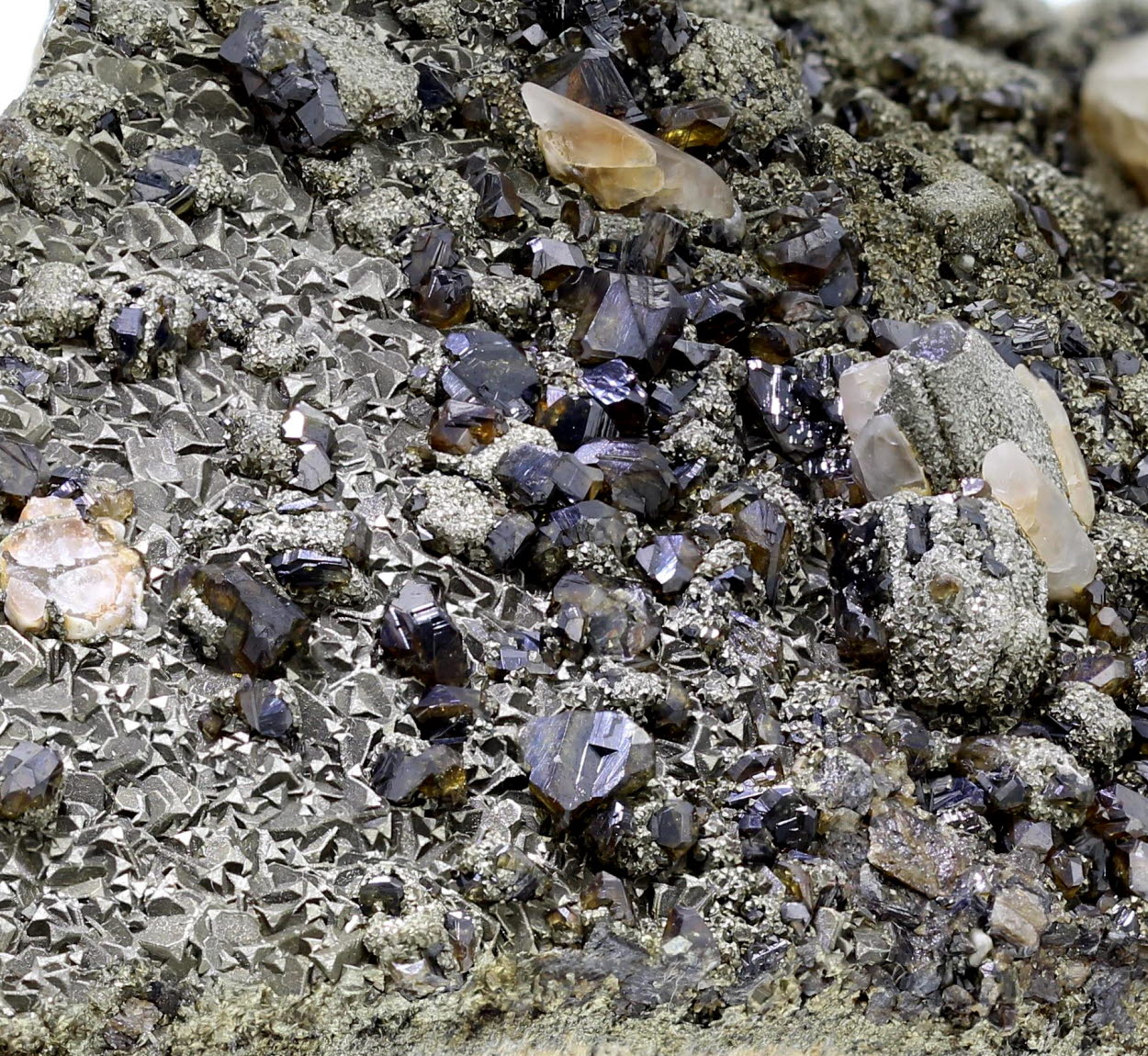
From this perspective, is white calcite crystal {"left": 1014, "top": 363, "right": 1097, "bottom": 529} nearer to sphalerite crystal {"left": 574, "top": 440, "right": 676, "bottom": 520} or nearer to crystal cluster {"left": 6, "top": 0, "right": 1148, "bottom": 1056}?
crystal cluster {"left": 6, "top": 0, "right": 1148, "bottom": 1056}

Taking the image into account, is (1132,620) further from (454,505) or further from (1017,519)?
(454,505)

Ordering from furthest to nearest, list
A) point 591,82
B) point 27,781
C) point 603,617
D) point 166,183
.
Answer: point 591,82, point 166,183, point 603,617, point 27,781

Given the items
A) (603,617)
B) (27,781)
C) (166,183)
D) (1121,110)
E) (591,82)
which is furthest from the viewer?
(1121,110)

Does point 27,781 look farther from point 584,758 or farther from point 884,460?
point 884,460

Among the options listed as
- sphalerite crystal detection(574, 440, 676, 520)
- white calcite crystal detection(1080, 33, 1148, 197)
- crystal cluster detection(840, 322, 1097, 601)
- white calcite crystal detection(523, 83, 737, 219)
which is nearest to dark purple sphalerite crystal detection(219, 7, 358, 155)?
white calcite crystal detection(523, 83, 737, 219)

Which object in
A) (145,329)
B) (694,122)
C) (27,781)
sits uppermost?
(694,122)

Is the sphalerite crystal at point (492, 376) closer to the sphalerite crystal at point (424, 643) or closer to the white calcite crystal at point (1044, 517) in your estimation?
the sphalerite crystal at point (424, 643)

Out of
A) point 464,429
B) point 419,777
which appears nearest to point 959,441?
point 464,429

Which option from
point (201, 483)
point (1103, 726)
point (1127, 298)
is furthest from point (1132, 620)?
point (201, 483)
